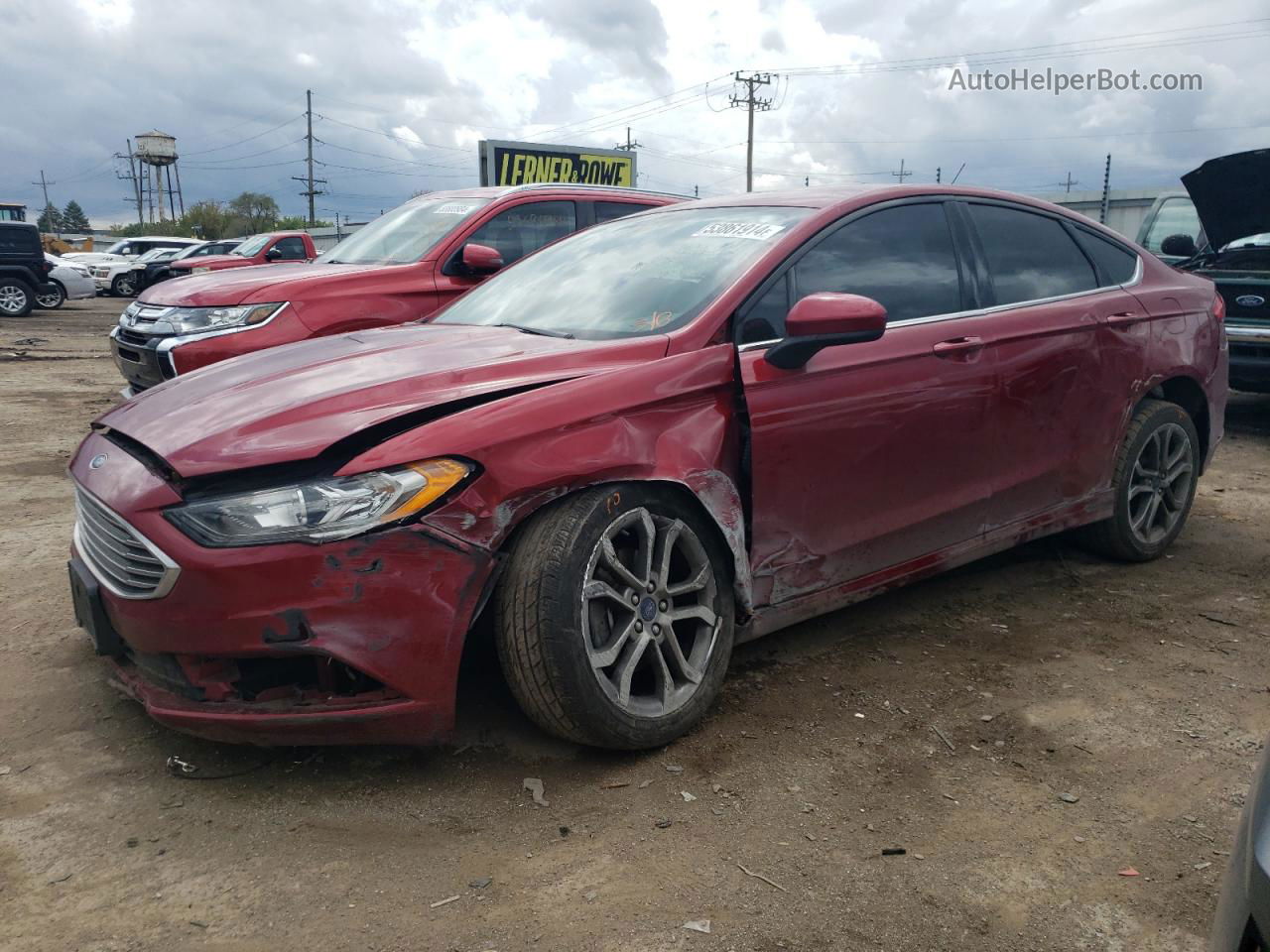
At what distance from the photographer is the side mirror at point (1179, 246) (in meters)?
7.67

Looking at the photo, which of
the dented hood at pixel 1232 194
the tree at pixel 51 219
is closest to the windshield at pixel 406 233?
the dented hood at pixel 1232 194

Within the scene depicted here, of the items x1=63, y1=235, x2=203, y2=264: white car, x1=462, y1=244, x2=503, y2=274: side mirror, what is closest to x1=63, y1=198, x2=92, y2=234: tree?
x1=63, y1=235, x2=203, y2=264: white car

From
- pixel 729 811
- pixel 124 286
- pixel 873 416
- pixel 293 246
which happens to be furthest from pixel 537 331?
pixel 124 286

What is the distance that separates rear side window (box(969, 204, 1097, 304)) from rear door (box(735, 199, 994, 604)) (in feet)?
0.68

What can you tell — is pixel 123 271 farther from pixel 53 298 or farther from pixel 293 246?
Answer: pixel 293 246

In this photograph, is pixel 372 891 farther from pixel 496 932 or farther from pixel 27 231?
pixel 27 231

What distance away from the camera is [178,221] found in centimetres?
8969

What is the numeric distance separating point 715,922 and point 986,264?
2657 mm

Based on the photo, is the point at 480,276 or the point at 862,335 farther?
the point at 480,276

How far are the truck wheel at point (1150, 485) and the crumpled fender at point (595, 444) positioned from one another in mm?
2179

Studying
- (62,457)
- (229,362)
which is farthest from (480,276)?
(229,362)

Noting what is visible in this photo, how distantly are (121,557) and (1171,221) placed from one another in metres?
10.4

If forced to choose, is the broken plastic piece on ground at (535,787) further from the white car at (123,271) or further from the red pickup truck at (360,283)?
the white car at (123,271)

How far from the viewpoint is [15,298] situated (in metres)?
19.0
